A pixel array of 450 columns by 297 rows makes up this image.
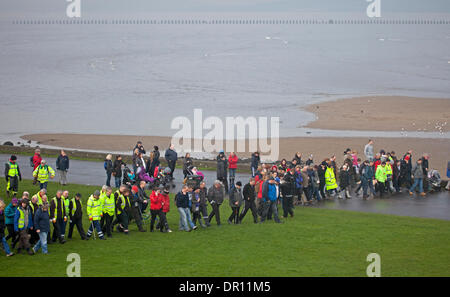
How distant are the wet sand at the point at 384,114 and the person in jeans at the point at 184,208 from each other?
31.7 metres

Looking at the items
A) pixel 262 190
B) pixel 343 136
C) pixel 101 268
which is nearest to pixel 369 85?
pixel 343 136

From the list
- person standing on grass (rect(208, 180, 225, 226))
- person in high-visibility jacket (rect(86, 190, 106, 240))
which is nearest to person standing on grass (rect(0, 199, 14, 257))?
person in high-visibility jacket (rect(86, 190, 106, 240))

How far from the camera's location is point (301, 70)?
109 m

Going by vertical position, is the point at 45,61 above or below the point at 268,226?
above

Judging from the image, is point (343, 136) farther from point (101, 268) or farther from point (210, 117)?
point (101, 268)

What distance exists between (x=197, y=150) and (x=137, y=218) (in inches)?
883

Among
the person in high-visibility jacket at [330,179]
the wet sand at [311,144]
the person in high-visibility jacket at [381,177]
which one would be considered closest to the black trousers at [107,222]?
the person in high-visibility jacket at [330,179]

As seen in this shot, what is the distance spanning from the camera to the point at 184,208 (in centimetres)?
2056

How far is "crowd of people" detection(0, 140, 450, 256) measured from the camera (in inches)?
718

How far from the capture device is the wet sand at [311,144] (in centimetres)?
3956

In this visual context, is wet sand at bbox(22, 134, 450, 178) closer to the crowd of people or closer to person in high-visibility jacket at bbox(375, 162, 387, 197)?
the crowd of people

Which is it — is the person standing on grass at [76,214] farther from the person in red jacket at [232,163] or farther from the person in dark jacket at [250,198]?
the person in red jacket at [232,163]
